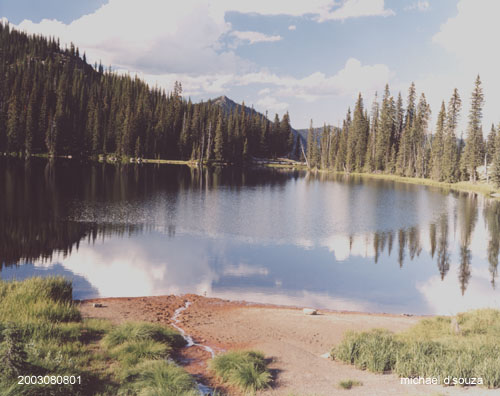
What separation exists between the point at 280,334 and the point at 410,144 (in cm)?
10292

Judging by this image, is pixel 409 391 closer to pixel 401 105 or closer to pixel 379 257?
pixel 379 257

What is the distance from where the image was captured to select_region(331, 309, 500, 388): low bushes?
905 cm

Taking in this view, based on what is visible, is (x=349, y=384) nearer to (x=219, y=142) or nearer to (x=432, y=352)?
(x=432, y=352)

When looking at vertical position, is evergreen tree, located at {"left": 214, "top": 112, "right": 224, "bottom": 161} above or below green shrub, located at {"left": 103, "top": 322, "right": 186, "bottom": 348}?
above

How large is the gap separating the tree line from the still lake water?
1657 inches

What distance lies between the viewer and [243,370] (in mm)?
9375

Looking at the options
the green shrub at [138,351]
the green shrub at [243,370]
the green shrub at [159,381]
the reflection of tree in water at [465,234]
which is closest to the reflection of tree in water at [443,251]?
the reflection of tree in water at [465,234]

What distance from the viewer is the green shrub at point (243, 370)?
909 cm

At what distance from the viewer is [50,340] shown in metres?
9.88

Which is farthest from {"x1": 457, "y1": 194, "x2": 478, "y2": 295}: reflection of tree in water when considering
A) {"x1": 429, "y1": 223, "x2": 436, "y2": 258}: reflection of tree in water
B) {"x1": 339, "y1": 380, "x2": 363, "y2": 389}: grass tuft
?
{"x1": 339, "y1": 380, "x2": 363, "y2": 389}: grass tuft

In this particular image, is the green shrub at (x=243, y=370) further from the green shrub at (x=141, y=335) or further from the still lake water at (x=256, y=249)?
the still lake water at (x=256, y=249)

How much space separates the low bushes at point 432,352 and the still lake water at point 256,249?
237 inches

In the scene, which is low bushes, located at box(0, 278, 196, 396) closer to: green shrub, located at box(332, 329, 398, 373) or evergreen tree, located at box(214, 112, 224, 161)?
green shrub, located at box(332, 329, 398, 373)

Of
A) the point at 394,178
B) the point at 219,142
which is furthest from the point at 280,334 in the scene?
the point at 219,142
